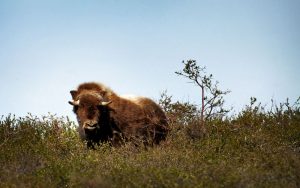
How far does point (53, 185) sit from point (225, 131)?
16.3 ft

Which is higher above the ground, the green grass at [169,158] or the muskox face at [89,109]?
the muskox face at [89,109]

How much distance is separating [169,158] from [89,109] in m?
3.16

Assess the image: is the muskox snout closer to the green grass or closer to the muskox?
Answer: the muskox

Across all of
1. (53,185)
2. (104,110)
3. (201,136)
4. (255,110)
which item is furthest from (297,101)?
(53,185)

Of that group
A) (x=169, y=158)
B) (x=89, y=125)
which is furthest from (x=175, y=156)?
(x=89, y=125)

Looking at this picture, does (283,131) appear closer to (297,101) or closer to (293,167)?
(297,101)

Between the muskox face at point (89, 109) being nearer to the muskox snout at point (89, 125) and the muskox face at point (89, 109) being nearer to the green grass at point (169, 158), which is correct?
the muskox snout at point (89, 125)

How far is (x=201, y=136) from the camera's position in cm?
1066

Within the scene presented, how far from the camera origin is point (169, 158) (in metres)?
8.23

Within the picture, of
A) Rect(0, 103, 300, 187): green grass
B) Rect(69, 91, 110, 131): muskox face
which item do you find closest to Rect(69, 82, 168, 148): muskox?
Rect(69, 91, 110, 131): muskox face

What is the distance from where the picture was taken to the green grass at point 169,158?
6.53 metres

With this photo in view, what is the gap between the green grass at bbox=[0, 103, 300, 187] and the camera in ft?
21.4

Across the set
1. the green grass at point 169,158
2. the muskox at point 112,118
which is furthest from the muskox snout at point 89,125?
the green grass at point 169,158

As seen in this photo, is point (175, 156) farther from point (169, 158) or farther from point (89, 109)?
point (89, 109)
